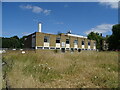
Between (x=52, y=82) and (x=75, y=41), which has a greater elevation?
(x=75, y=41)

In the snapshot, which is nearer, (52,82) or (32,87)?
(32,87)

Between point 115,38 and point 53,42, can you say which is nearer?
point 53,42

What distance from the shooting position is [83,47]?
141 feet

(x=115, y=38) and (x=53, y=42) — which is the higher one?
(x=115, y=38)

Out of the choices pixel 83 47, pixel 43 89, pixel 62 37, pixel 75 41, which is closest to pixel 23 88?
pixel 43 89

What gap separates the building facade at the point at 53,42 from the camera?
29.5 m

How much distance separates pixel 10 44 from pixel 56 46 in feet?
118

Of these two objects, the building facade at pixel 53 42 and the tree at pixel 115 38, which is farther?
the tree at pixel 115 38

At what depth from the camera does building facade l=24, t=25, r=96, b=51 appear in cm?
2954

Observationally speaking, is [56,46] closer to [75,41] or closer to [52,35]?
[52,35]

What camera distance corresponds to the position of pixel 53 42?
3284 cm

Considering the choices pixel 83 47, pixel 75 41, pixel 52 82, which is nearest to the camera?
pixel 52 82

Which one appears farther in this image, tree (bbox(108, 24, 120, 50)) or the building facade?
tree (bbox(108, 24, 120, 50))

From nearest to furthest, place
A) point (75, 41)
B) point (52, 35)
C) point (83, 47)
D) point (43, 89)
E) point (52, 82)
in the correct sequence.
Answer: point (43, 89) < point (52, 82) < point (52, 35) < point (75, 41) < point (83, 47)
